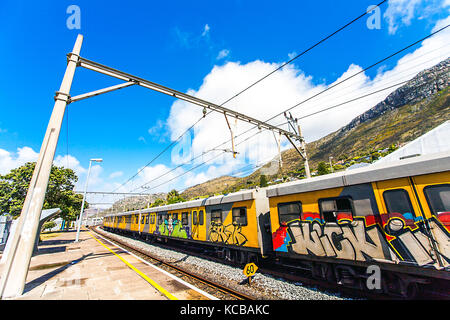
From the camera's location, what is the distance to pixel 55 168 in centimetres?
2255

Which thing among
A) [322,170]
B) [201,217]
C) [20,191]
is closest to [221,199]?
[201,217]

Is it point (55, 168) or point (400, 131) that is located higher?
point (400, 131)

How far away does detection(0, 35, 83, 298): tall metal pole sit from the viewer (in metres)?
5.36

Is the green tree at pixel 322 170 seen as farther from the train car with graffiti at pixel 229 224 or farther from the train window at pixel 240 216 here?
the train window at pixel 240 216

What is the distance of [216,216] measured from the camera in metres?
10.7

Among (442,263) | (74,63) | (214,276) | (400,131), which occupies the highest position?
(400,131)

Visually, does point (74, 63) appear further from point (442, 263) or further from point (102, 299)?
point (442, 263)

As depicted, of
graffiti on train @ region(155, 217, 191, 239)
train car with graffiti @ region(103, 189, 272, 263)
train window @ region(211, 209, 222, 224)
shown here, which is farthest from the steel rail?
graffiti on train @ region(155, 217, 191, 239)

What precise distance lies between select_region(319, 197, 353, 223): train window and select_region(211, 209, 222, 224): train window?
5.57 m

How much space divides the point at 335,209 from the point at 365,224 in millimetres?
837

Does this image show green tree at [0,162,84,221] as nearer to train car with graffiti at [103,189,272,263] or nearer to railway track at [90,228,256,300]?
train car with graffiti at [103,189,272,263]

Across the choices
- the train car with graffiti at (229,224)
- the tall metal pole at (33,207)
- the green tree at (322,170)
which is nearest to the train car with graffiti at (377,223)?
the train car with graffiti at (229,224)
